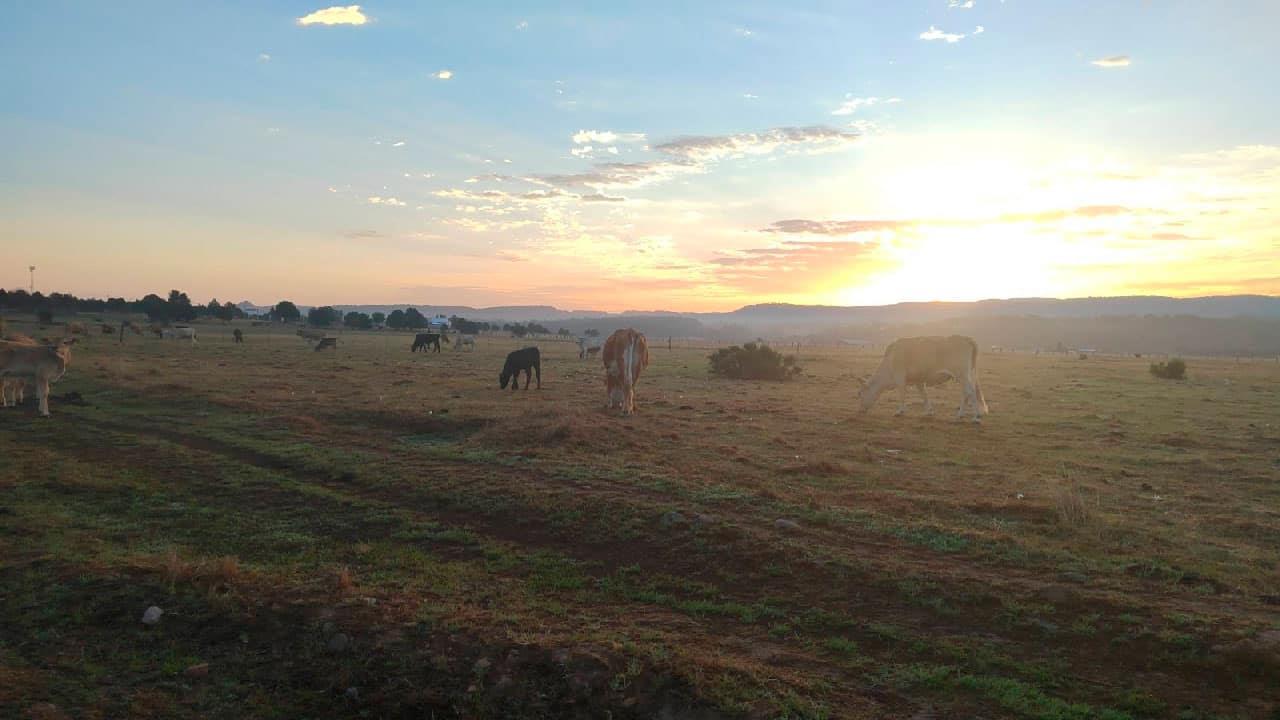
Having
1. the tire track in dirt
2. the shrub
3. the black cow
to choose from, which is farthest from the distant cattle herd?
the black cow

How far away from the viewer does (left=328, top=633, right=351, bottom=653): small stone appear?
20.6ft

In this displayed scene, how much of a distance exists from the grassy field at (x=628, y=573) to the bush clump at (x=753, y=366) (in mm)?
19402

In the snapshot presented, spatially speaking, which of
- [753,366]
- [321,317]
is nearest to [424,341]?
[753,366]

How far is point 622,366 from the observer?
65.5 ft

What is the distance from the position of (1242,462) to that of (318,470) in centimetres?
1813

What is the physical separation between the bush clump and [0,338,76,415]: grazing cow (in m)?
27.3

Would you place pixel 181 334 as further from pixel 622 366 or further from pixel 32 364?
pixel 622 366

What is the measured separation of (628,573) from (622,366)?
1200cm

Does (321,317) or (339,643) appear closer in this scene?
(339,643)

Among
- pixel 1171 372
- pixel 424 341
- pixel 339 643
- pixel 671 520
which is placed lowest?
pixel 339 643

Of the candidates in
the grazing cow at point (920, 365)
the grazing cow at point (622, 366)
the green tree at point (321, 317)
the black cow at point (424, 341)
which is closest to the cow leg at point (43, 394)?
the grazing cow at point (622, 366)

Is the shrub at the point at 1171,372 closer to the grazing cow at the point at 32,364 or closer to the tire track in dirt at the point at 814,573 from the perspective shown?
the tire track in dirt at the point at 814,573

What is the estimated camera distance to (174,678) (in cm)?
594

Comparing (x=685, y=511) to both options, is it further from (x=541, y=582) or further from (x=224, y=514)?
(x=224, y=514)
